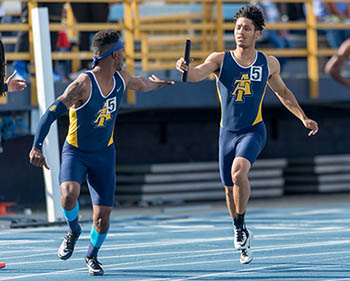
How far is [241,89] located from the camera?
848 centimetres

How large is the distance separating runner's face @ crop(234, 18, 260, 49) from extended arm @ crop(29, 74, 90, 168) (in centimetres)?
173

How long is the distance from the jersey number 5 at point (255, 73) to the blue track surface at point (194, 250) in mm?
1655

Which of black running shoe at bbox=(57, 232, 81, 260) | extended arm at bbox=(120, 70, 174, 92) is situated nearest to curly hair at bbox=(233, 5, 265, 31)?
extended arm at bbox=(120, 70, 174, 92)

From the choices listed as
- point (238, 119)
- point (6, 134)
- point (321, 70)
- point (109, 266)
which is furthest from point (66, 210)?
point (321, 70)

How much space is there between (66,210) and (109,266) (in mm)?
822

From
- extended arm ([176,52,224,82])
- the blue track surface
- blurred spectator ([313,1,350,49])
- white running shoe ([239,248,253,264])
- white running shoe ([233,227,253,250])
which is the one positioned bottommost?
the blue track surface

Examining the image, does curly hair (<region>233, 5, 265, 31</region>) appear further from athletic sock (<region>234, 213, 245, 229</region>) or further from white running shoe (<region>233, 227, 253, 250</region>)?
white running shoe (<region>233, 227, 253, 250</region>)

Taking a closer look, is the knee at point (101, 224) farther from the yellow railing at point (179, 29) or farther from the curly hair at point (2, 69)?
the yellow railing at point (179, 29)

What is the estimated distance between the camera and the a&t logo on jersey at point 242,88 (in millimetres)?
8477

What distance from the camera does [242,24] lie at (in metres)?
8.47

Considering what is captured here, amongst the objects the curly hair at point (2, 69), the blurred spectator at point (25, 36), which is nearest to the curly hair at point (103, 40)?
the curly hair at point (2, 69)

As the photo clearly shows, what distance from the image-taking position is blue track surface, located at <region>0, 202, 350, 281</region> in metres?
7.68

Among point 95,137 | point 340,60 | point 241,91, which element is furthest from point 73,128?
point 340,60

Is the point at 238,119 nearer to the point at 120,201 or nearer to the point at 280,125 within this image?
the point at 120,201
